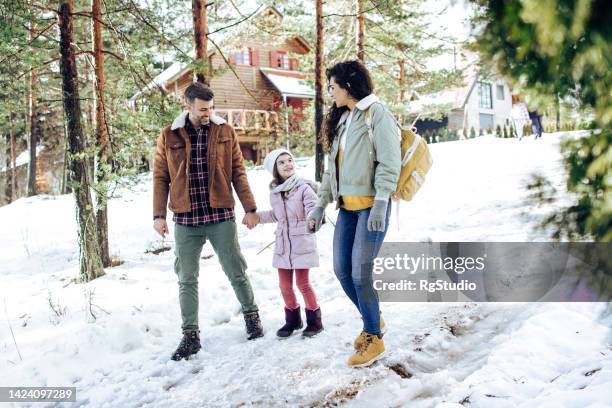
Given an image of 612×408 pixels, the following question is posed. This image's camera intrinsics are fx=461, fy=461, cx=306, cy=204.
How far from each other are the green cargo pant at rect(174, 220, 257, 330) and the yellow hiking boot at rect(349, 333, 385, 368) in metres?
1.29

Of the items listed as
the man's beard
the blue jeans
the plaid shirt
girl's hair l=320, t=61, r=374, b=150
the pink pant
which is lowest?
the pink pant

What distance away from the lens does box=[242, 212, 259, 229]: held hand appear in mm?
4152

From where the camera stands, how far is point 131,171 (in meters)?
6.83

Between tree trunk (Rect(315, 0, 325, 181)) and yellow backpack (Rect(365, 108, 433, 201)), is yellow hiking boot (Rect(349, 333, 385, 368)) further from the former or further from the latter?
tree trunk (Rect(315, 0, 325, 181))

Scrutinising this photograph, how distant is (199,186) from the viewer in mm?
4086

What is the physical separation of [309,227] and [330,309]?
1.55m

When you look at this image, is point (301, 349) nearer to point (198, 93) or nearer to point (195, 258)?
point (195, 258)

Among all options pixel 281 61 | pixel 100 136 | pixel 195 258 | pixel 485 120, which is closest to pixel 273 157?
pixel 195 258

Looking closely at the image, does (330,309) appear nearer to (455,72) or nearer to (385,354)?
(385,354)

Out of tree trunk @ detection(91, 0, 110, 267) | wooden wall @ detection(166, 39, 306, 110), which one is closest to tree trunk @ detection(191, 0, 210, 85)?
tree trunk @ detection(91, 0, 110, 267)

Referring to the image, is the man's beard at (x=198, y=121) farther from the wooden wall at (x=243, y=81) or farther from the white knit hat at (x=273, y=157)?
the wooden wall at (x=243, y=81)

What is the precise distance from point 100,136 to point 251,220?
467 cm

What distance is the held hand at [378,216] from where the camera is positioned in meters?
3.12

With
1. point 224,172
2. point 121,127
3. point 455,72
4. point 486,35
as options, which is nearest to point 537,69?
point 486,35
